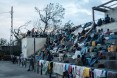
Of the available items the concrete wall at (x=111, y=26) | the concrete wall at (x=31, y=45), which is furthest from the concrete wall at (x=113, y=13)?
the concrete wall at (x=31, y=45)

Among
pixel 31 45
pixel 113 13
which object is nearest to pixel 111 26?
pixel 113 13

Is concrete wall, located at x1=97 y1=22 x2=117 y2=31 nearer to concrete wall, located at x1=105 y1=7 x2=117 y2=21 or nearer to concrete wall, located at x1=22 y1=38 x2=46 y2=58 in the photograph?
concrete wall, located at x1=105 y1=7 x2=117 y2=21

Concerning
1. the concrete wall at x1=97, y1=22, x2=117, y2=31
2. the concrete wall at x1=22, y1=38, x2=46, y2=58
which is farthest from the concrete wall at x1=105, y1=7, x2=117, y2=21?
the concrete wall at x1=22, y1=38, x2=46, y2=58

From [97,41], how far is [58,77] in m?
5.13

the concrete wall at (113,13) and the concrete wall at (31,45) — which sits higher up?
the concrete wall at (113,13)

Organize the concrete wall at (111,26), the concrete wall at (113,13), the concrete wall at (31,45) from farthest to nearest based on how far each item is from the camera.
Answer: the concrete wall at (31,45) < the concrete wall at (113,13) < the concrete wall at (111,26)

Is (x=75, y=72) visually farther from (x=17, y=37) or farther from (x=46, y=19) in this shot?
(x=17, y=37)

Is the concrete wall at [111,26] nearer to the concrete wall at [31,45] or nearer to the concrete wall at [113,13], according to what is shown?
the concrete wall at [113,13]

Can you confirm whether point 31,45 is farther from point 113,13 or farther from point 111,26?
point 111,26

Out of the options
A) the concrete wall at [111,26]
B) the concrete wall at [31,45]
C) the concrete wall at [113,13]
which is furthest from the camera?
the concrete wall at [31,45]

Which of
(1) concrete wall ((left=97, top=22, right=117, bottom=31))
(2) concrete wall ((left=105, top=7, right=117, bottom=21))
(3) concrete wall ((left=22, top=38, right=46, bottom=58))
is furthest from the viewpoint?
(3) concrete wall ((left=22, top=38, right=46, bottom=58))

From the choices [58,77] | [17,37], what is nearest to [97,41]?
[58,77]

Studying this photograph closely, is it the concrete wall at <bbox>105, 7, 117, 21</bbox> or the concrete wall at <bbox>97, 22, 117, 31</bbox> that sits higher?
the concrete wall at <bbox>105, 7, 117, 21</bbox>

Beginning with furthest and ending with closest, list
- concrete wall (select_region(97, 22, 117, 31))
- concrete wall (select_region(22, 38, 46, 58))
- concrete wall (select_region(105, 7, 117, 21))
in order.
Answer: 1. concrete wall (select_region(22, 38, 46, 58))
2. concrete wall (select_region(105, 7, 117, 21))
3. concrete wall (select_region(97, 22, 117, 31))
